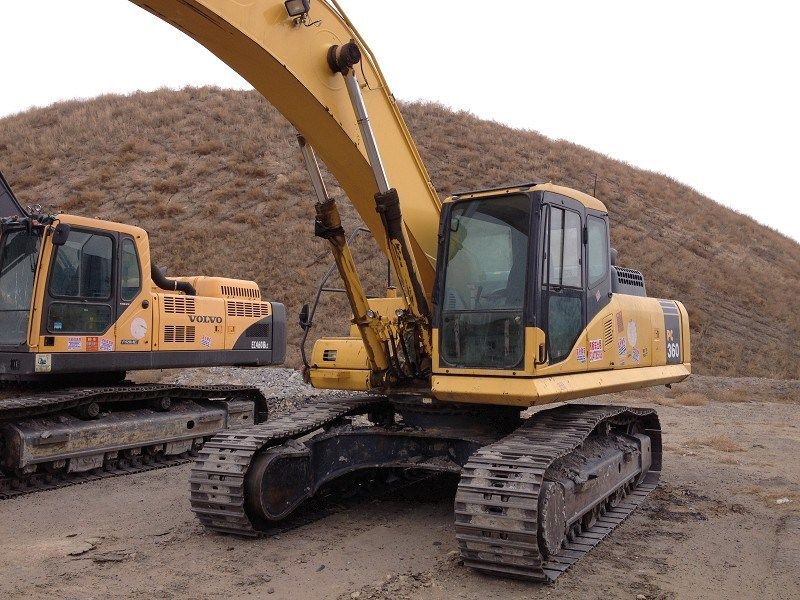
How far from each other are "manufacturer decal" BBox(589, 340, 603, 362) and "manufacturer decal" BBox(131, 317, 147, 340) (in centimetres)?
556

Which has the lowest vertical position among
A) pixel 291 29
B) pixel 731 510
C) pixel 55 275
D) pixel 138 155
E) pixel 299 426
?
pixel 731 510

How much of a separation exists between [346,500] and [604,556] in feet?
8.67

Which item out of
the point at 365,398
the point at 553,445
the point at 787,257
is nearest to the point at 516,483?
the point at 553,445

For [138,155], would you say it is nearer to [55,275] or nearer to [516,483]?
[55,275]

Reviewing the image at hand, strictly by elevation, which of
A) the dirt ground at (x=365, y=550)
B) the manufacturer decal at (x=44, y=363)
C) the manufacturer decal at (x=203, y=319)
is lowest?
the dirt ground at (x=365, y=550)

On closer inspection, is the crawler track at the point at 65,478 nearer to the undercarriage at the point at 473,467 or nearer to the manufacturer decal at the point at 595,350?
the undercarriage at the point at 473,467

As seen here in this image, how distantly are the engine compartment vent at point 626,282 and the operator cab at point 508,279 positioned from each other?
0.99 m

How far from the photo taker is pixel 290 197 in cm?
3192

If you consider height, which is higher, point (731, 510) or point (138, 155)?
point (138, 155)

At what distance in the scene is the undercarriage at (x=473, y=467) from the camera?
504 centimetres

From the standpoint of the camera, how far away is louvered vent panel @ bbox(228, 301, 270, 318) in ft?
35.0

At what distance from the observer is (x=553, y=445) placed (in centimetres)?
563

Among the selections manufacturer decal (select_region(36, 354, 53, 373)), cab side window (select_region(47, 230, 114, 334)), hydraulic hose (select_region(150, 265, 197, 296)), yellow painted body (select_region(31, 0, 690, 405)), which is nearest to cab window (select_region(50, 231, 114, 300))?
cab side window (select_region(47, 230, 114, 334))

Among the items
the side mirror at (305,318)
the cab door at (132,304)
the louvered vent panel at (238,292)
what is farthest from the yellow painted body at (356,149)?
the louvered vent panel at (238,292)
